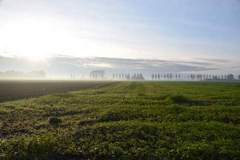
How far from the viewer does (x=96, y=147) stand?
15.2 meters

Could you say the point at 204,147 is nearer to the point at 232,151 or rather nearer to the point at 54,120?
the point at 232,151

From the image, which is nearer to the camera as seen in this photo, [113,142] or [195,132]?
[113,142]

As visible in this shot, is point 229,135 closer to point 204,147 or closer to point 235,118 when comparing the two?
point 204,147

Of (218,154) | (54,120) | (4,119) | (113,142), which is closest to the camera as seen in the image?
(218,154)

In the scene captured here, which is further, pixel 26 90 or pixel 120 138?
pixel 26 90

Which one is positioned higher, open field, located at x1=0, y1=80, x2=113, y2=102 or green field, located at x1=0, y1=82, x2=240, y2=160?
green field, located at x1=0, y1=82, x2=240, y2=160

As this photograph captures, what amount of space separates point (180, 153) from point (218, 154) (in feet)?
5.34

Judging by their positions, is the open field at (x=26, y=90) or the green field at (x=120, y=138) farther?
the open field at (x=26, y=90)

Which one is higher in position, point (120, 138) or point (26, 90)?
point (120, 138)

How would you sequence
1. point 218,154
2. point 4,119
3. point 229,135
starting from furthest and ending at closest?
1. point 4,119
2. point 229,135
3. point 218,154

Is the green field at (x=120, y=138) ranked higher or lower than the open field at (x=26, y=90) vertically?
higher

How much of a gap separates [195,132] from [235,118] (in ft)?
23.4

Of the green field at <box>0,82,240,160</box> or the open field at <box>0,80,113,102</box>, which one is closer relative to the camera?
the green field at <box>0,82,240,160</box>

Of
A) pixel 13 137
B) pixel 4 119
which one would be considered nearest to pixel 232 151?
pixel 13 137
